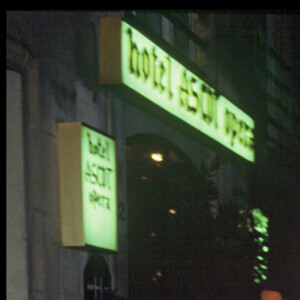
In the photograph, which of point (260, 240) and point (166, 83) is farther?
point (260, 240)

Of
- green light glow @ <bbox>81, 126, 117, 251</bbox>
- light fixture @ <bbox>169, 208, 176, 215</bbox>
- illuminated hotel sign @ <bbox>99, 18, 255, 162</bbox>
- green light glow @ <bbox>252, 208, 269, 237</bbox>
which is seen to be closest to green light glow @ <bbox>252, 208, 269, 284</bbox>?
green light glow @ <bbox>252, 208, 269, 237</bbox>

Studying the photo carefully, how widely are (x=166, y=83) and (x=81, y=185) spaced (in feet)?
8.58

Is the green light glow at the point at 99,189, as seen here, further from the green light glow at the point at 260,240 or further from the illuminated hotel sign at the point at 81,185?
the green light glow at the point at 260,240

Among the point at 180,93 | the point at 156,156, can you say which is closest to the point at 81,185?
the point at 180,93

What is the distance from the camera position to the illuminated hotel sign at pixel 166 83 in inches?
376

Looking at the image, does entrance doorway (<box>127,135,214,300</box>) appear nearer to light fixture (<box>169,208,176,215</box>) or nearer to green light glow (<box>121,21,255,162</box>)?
light fixture (<box>169,208,176,215</box>)

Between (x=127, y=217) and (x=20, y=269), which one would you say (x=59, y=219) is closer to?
(x=20, y=269)

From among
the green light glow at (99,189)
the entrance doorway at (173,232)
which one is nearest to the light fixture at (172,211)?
the entrance doorway at (173,232)

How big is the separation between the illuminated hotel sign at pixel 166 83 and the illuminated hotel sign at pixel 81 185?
32.5 inches

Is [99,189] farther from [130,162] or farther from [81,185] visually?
[130,162]

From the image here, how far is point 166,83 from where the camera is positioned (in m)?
11.0

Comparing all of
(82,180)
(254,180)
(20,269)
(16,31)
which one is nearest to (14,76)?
(16,31)

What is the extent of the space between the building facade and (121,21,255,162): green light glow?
1.1 inches

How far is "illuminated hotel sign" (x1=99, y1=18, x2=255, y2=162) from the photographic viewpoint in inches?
376
